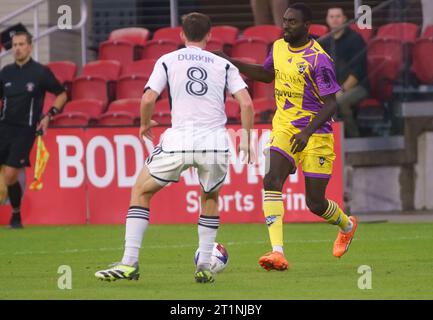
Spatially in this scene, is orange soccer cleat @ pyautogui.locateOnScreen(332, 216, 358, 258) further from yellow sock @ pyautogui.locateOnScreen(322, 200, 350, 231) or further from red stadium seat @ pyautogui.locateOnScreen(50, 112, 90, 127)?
red stadium seat @ pyautogui.locateOnScreen(50, 112, 90, 127)

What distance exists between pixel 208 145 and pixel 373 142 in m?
8.98

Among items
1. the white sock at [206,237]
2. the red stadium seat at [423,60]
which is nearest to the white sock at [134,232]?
the white sock at [206,237]

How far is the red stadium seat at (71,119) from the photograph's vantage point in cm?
1953

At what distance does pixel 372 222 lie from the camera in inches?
721

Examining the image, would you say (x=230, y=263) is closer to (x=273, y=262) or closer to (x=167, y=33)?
(x=273, y=262)

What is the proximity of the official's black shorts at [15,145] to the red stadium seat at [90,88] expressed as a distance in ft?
8.66

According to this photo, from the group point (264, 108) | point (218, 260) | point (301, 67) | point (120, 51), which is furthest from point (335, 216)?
point (120, 51)

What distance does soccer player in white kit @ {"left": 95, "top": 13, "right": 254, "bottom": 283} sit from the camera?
34.6 feet

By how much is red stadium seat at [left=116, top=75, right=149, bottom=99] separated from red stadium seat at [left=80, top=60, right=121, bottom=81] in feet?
1.43

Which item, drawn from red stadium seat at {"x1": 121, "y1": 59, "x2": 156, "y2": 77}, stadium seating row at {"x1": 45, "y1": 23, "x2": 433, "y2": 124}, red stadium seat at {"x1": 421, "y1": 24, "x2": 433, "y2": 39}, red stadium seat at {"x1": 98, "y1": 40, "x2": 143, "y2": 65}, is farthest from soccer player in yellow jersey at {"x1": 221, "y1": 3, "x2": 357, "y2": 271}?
red stadium seat at {"x1": 98, "y1": 40, "x2": 143, "y2": 65}

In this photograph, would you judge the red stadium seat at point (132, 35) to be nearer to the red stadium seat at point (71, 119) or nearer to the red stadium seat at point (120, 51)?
the red stadium seat at point (120, 51)

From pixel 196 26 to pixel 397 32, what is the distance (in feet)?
29.6

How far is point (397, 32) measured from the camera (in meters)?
19.1
